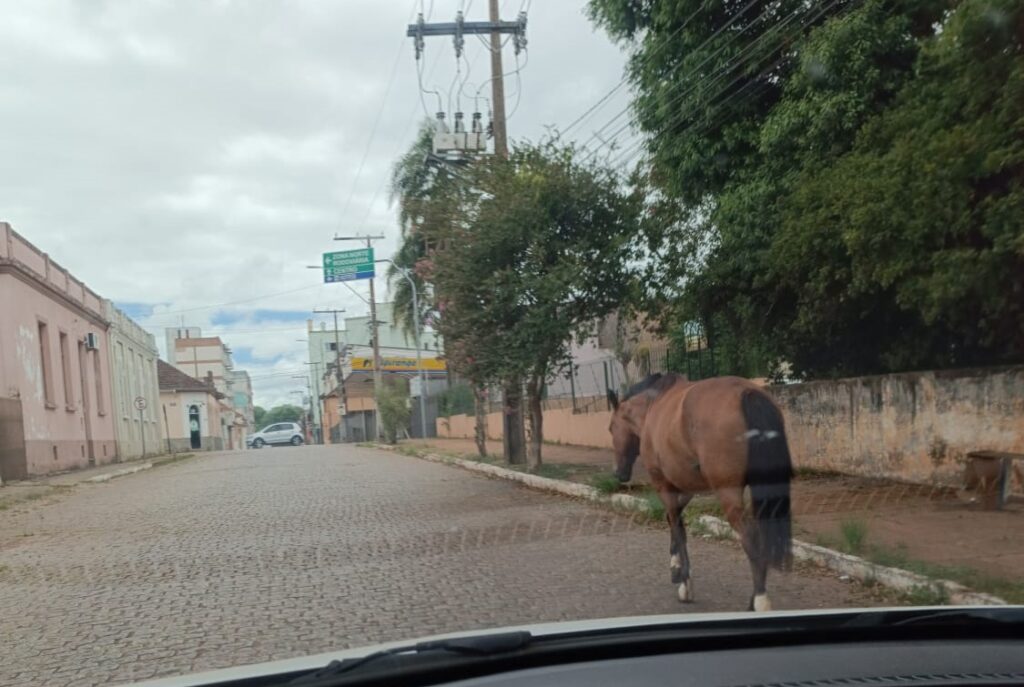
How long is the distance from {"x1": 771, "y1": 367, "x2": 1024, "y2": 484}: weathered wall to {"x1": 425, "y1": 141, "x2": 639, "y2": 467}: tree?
3.36 meters

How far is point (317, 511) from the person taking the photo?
1202cm

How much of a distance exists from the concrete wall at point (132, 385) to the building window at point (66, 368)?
20.0ft

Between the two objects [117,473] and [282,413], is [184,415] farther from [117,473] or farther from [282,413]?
[282,413]

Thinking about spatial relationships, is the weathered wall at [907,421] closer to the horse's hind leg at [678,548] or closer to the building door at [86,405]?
the horse's hind leg at [678,548]

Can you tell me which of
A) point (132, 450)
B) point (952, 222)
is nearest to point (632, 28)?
point (952, 222)

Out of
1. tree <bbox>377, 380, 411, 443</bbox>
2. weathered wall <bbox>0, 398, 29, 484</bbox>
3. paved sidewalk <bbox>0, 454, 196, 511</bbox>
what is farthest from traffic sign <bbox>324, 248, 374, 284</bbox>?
weathered wall <bbox>0, 398, 29, 484</bbox>

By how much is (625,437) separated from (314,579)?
273 centimetres

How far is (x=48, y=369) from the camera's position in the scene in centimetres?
2572

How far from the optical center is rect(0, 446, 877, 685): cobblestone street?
5.48 m

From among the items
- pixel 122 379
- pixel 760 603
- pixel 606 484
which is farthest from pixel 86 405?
pixel 760 603

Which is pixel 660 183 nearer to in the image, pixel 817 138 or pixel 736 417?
pixel 817 138

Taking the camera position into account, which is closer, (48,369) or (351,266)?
(48,369)

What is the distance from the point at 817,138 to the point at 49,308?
73.8 feet

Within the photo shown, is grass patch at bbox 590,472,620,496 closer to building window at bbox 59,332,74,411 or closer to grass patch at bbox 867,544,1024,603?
grass patch at bbox 867,544,1024,603
